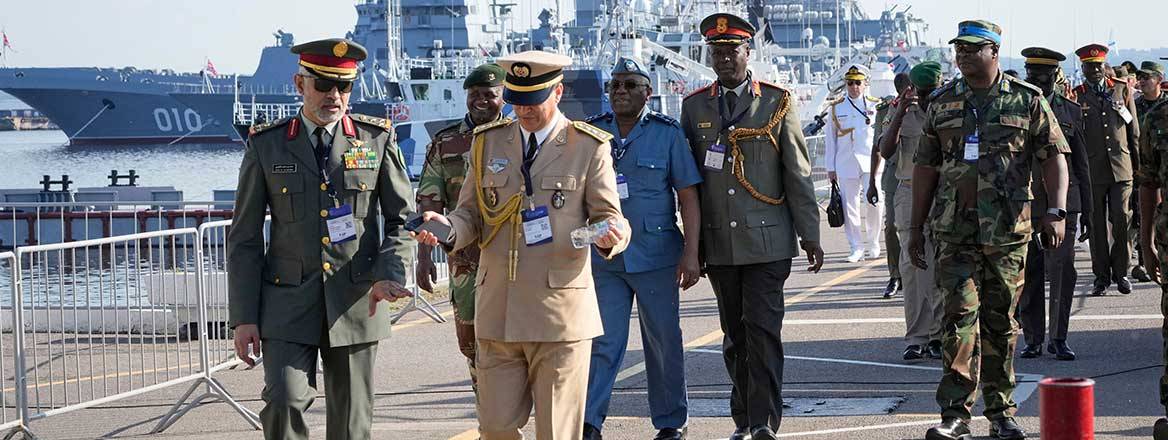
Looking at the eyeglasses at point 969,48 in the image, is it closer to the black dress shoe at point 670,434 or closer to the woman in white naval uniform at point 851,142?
the black dress shoe at point 670,434

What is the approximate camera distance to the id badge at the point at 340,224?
644 centimetres

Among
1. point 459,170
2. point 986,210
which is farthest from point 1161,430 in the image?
point 459,170

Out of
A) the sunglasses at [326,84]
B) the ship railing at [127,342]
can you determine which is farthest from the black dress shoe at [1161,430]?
the ship railing at [127,342]

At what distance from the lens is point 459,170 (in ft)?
26.3

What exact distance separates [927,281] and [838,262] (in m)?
7.42

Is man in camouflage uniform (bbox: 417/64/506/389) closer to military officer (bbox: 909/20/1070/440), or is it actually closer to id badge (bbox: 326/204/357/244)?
id badge (bbox: 326/204/357/244)

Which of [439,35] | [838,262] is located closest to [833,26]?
[439,35]

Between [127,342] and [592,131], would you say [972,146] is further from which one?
[127,342]

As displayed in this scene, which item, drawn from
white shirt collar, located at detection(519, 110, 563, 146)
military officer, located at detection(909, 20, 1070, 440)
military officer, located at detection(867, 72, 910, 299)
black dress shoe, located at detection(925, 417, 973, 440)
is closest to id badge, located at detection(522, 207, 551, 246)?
white shirt collar, located at detection(519, 110, 563, 146)

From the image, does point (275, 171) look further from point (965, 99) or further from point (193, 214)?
point (193, 214)

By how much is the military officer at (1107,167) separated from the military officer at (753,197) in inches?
258

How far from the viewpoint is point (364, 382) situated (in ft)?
21.8

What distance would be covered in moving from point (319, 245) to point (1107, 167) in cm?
909

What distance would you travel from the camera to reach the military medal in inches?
235
